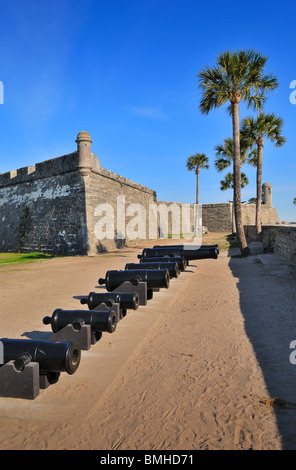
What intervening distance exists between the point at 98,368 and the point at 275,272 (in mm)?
6187

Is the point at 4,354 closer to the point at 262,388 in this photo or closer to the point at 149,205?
the point at 262,388

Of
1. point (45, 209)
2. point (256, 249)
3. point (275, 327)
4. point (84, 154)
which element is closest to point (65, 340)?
point (275, 327)

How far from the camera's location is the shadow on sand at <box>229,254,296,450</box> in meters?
2.39

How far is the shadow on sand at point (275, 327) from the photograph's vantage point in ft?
7.85

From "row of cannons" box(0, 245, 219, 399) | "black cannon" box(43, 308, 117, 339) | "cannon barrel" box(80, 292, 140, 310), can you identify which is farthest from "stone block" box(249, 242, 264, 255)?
"black cannon" box(43, 308, 117, 339)

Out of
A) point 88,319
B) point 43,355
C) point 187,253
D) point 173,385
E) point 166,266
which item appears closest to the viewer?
point 43,355

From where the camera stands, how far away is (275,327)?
4.24m

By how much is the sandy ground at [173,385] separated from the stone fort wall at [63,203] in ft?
30.5

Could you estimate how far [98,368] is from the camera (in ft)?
10.4

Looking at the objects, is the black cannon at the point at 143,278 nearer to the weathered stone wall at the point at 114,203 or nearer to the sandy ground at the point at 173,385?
the sandy ground at the point at 173,385

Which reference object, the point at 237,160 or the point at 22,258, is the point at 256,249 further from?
the point at 22,258

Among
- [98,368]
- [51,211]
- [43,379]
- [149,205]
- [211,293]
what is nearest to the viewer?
[43,379]

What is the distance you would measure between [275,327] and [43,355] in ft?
10.3
